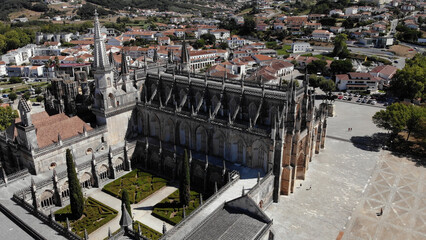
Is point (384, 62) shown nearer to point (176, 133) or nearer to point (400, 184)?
point (400, 184)

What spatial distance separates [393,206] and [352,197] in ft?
17.7

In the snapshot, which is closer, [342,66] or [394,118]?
[394,118]

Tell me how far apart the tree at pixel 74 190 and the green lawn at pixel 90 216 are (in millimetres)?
1198

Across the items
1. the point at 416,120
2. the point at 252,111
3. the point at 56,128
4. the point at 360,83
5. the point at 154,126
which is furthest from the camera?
the point at 360,83

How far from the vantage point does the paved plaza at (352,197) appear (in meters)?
39.8

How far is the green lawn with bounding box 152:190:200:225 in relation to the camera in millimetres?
41438

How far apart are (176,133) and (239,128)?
1348 cm

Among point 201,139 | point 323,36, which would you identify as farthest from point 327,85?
point 323,36

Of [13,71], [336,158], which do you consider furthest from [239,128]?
[13,71]

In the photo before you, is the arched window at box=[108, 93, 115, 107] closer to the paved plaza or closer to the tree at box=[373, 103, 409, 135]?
the paved plaza

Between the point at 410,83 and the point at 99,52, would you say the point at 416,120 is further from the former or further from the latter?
the point at 99,52

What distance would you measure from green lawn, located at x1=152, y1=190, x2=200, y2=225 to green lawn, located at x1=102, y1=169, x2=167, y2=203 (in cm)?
350

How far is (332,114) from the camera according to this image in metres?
81.4

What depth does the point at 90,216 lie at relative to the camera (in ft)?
139
